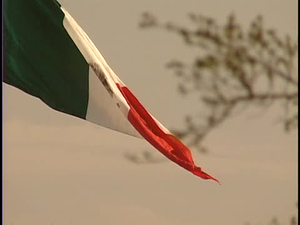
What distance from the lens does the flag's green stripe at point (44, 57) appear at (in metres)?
2.72

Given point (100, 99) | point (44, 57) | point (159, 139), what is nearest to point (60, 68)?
point (44, 57)

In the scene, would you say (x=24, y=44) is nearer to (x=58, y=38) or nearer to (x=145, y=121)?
(x=58, y=38)

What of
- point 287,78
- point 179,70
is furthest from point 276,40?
point 179,70

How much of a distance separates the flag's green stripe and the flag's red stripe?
0.68 ft

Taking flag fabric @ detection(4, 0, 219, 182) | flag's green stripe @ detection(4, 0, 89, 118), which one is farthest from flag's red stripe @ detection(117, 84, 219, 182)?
flag's green stripe @ detection(4, 0, 89, 118)

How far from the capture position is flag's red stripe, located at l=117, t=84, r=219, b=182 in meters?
2.81

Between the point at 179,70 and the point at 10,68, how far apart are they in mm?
718

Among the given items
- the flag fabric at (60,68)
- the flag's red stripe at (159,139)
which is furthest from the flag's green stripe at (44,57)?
the flag's red stripe at (159,139)

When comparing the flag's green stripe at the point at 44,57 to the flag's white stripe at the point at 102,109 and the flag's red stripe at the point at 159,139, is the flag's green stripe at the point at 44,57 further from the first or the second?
the flag's red stripe at the point at 159,139

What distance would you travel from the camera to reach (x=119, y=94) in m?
2.79

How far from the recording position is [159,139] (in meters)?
2.86

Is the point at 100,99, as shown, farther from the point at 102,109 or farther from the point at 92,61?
the point at 92,61

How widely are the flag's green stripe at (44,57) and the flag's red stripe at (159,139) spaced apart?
0.68 feet

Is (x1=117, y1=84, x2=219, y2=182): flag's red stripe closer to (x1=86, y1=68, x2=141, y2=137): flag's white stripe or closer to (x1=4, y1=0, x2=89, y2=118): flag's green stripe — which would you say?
(x1=86, y1=68, x2=141, y2=137): flag's white stripe
